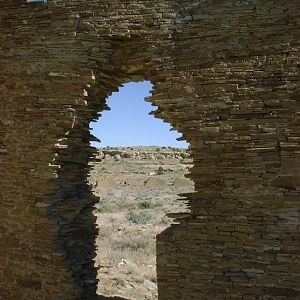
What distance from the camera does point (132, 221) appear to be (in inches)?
613

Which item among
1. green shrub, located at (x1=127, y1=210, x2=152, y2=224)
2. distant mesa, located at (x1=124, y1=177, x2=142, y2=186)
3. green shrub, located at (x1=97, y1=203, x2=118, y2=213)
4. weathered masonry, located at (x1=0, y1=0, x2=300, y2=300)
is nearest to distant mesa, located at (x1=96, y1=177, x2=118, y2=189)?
distant mesa, located at (x1=124, y1=177, x2=142, y2=186)

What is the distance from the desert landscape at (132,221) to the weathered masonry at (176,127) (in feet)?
2.80

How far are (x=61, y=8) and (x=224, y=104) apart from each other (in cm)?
268

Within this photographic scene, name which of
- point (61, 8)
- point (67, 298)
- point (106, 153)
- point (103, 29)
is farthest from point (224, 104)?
point (106, 153)

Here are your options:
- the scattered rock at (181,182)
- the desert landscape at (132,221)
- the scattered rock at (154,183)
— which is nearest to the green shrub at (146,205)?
the desert landscape at (132,221)

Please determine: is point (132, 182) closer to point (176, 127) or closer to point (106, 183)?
point (106, 183)

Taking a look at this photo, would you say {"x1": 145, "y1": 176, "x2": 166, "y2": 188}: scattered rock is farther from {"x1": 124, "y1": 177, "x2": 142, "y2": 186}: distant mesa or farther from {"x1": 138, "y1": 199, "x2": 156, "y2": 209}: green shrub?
{"x1": 138, "y1": 199, "x2": 156, "y2": 209}: green shrub

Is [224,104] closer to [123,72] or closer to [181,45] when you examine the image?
[181,45]

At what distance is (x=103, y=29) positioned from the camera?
18.8 ft

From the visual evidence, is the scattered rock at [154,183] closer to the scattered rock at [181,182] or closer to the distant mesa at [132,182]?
the distant mesa at [132,182]

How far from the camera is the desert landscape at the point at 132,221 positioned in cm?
809

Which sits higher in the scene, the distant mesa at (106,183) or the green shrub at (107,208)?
the distant mesa at (106,183)

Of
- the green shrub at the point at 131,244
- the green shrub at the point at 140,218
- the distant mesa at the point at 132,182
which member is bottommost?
the green shrub at the point at 131,244

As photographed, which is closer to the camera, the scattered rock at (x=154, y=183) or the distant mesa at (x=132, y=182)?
the scattered rock at (x=154, y=183)
